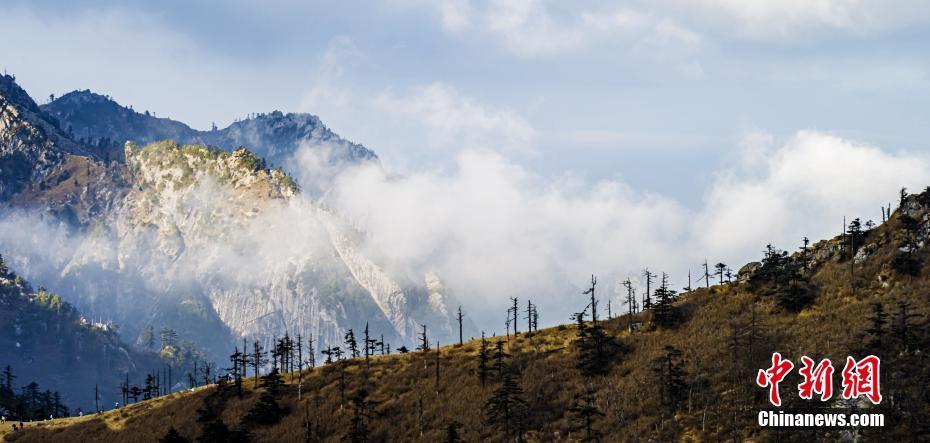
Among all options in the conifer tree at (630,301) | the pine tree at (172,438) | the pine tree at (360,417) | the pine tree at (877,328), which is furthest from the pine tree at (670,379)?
the pine tree at (172,438)

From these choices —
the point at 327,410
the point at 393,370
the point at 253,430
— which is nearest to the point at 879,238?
the point at 393,370

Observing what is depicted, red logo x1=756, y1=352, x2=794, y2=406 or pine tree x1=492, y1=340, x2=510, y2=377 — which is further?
pine tree x1=492, y1=340, x2=510, y2=377

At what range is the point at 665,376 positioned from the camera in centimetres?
12319

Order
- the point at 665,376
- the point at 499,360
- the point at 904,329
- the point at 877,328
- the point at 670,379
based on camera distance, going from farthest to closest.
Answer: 1. the point at 499,360
2. the point at 665,376
3. the point at 670,379
4. the point at 877,328
5. the point at 904,329

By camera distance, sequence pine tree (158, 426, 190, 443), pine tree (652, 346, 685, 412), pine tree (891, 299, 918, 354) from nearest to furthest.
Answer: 1. pine tree (891, 299, 918, 354)
2. pine tree (652, 346, 685, 412)
3. pine tree (158, 426, 190, 443)

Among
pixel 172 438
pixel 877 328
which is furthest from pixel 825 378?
pixel 172 438

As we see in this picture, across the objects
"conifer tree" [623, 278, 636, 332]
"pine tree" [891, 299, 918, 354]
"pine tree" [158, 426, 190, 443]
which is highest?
"conifer tree" [623, 278, 636, 332]

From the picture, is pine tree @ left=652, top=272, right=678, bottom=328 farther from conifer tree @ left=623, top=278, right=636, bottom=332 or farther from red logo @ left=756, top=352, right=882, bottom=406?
red logo @ left=756, top=352, right=882, bottom=406

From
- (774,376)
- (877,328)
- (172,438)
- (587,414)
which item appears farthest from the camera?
(172,438)

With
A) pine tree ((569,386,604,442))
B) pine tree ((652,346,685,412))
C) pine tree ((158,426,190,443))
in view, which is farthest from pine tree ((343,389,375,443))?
pine tree ((652,346,685,412))

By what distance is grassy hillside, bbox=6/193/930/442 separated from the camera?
109 m

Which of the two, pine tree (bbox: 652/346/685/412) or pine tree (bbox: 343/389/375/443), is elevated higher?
pine tree (bbox: 652/346/685/412)

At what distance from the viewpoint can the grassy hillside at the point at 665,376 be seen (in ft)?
358

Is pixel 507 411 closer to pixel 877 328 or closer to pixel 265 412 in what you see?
pixel 265 412
